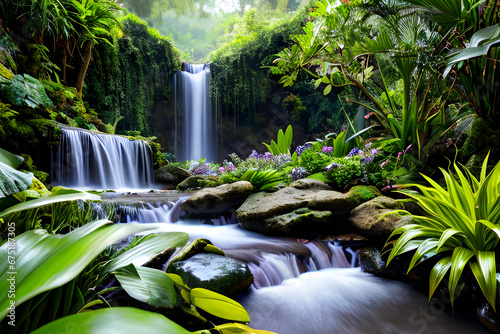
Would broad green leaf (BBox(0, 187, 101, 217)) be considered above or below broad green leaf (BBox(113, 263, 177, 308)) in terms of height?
above

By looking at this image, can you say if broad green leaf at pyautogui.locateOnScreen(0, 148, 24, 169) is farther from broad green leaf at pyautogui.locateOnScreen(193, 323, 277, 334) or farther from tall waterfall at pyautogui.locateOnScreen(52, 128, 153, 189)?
tall waterfall at pyautogui.locateOnScreen(52, 128, 153, 189)

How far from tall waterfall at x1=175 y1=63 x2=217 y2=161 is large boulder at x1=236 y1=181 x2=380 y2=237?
32.9 ft

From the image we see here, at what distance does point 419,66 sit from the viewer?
10.2 feet

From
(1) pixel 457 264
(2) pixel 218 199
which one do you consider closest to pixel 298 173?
(2) pixel 218 199

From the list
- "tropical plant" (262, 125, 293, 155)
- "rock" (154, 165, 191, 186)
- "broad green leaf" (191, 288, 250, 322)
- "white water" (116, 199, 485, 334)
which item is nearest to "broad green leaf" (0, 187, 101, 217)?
"broad green leaf" (191, 288, 250, 322)

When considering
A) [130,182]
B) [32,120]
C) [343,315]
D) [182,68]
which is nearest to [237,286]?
[343,315]

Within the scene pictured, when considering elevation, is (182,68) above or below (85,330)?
above

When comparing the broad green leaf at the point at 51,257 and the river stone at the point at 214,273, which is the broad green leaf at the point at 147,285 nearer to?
the broad green leaf at the point at 51,257

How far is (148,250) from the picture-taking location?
3.11 ft

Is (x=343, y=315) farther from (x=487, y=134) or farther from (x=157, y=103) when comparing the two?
(x=157, y=103)

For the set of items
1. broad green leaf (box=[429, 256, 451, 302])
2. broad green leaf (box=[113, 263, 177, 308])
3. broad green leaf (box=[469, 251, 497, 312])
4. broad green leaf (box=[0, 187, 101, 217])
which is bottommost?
broad green leaf (box=[429, 256, 451, 302])

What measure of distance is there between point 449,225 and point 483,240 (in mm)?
208

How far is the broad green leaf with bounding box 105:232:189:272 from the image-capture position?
2.94 ft

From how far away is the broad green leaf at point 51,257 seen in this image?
53 centimetres
